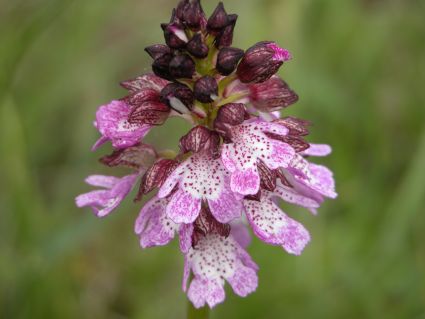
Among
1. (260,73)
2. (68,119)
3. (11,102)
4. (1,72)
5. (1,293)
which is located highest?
(260,73)

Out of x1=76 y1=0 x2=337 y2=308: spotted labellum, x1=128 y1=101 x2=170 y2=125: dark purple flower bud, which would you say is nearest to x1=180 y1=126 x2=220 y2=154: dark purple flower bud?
x1=76 y1=0 x2=337 y2=308: spotted labellum

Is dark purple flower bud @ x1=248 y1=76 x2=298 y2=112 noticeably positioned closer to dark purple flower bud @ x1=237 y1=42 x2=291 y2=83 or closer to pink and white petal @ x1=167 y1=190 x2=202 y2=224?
dark purple flower bud @ x1=237 y1=42 x2=291 y2=83

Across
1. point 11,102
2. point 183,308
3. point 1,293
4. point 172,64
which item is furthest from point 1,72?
point 172,64

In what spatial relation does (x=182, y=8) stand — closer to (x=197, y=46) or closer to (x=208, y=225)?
(x=197, y=46)

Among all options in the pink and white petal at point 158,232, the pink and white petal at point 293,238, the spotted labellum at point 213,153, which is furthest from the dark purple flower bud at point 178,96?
the pink and white petal at point 293,238

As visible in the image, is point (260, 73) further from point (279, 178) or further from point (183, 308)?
point (183, 308)

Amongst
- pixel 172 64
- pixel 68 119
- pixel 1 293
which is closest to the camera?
pixel 172 64
